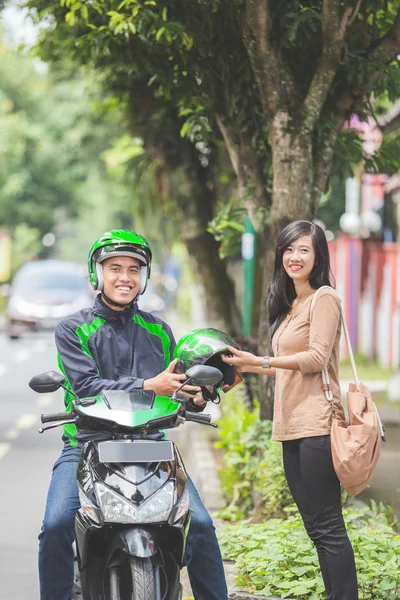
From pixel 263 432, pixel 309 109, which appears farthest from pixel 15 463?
pixel 309 109

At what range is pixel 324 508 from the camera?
4.83 meters

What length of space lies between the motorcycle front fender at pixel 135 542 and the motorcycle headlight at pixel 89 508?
→ 89mm

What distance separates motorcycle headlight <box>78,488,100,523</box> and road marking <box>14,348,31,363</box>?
1944 centimetres

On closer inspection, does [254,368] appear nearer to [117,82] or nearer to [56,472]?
[56,472]

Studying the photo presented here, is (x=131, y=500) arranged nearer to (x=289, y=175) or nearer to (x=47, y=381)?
(x=47, y=381)

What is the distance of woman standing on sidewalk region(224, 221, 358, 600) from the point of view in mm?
4797

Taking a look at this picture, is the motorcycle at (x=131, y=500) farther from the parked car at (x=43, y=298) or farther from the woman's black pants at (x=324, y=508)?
the parked car at (x=43, y=298)

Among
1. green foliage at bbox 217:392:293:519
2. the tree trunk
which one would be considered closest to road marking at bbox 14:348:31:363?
green foliage at bbox 217:392:293:519

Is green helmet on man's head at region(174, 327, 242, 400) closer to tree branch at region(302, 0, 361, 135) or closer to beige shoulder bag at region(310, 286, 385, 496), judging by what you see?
beige shoulder bag at region(310, 286, 385, 496)

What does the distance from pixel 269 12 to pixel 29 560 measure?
3.65 m

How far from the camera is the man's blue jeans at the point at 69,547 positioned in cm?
429

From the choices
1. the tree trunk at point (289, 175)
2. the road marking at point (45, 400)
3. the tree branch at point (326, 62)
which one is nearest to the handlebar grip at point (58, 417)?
the tree trunk at point (289, 175)

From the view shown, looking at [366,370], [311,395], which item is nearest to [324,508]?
[311,395]

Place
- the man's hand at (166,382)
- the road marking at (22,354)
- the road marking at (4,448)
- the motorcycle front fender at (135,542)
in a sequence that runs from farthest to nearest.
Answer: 1. the road marking at (22,354)
2. the road marking at (4,448)
3. the man's hand at (166,382)
4. the motorcycle front fender at (135,542)
